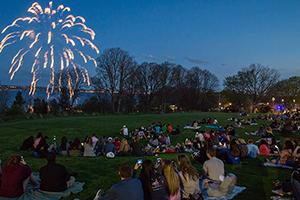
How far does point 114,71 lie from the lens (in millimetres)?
71312

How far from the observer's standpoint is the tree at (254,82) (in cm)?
8839

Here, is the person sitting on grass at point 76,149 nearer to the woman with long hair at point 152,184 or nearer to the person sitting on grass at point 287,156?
the person sitting on grass at point 287,156

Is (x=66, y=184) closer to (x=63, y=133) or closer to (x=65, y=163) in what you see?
(x=65, y=163)

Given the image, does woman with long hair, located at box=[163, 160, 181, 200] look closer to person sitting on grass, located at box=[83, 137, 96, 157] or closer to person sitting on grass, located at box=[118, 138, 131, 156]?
person sitting on grass, located at box=[83, 137, 96, 157]

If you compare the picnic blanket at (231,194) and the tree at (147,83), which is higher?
the tree at (147,83)

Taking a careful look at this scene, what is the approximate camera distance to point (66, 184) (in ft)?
31.1

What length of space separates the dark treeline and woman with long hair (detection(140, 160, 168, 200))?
46582mm

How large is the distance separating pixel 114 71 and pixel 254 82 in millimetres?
39395

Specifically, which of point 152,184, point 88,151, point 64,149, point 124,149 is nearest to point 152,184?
point 152,184

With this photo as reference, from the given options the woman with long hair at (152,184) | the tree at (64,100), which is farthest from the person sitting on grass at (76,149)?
the tree at (64,100)

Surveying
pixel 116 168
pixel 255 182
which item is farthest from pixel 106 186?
pixel 255 182

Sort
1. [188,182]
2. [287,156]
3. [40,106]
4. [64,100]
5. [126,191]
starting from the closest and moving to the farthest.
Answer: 1. [126,191]
2. [188,182]
3. [287,156]
4. [40,106]
5. [64,100]

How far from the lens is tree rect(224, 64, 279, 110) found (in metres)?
88.4

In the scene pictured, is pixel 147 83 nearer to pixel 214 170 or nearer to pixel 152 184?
pixel 214 170
